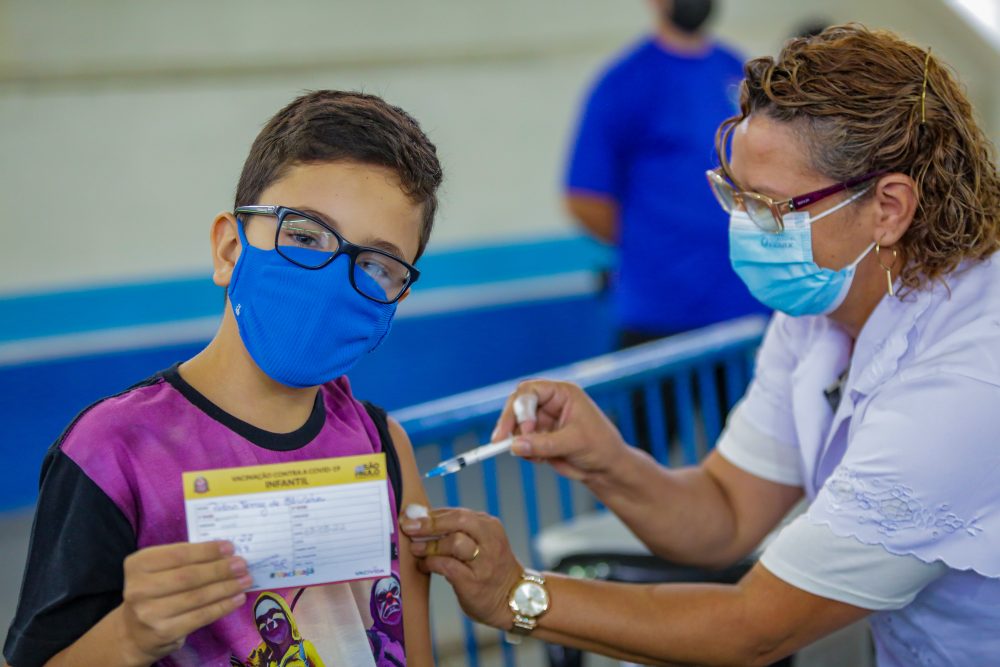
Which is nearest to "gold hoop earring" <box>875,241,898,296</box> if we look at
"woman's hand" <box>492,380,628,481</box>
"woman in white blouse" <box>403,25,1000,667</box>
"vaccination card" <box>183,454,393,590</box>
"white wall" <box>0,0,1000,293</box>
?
"woman in white blouse" <box>403,25,1000,667</box>

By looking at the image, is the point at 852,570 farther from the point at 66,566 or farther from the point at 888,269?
the point at 66,566

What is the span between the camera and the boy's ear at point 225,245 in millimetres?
1282

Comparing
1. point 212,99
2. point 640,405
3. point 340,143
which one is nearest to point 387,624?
point 340,143

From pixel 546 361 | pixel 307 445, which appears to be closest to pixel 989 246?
pixel 307 445

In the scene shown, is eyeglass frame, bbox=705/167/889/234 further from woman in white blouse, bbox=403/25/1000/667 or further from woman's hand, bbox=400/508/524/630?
woman's hand, bbox=400/508/524/630

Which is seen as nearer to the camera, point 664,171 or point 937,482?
point 937,482

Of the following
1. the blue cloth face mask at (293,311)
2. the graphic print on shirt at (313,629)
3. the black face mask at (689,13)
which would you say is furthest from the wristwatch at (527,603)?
the black face mask at (689,13)

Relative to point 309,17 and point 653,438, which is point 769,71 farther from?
point 309,17

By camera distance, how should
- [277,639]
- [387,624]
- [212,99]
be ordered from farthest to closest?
[212,99] < [387,624] < [277,639]

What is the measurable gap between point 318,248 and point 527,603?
666 mm

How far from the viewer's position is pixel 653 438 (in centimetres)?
281

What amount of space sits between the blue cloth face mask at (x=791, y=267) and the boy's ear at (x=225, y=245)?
87 cm

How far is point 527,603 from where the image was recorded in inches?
62.3

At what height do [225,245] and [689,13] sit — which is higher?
[689,13]
